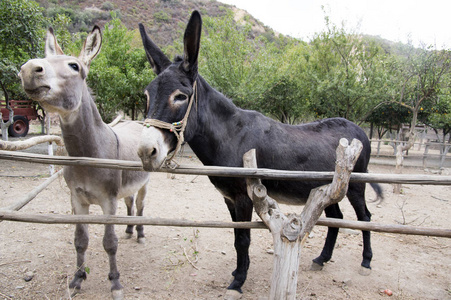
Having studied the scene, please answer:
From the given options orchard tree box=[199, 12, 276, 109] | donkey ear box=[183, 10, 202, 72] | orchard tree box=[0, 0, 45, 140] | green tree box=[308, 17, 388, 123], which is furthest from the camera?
green tree box=[308, 17, 388, 123]

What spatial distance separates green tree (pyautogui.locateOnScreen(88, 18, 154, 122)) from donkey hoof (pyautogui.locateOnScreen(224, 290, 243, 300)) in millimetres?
9021

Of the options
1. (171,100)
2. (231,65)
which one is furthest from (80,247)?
(231,65)

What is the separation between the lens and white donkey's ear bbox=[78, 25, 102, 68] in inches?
102

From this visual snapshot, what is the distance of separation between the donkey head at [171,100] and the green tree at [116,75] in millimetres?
8573

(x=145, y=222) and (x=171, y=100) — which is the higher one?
(x=171, y=100)

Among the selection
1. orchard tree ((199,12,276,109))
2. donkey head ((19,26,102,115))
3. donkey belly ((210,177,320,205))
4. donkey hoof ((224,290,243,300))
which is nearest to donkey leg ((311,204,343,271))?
donkey belly ((210,177,320,205))

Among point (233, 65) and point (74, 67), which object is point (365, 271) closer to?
point (74, 67)

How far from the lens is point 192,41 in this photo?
6.93ft

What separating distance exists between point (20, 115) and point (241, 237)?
1531cm

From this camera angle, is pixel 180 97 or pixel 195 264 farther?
pixel 195 264

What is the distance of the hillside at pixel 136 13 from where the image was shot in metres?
40.9

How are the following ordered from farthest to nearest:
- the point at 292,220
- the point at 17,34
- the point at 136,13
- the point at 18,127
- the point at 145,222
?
the point at 136,13 < the point at 18,127 < the point at 17,34 < the point at 145,222 < the point at 292,220

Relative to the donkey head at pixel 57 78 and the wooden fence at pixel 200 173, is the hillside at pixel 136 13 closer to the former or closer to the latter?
the donkey head at pixel 57 78

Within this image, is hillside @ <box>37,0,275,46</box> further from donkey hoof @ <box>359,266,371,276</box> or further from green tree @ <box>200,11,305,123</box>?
donkey hoof @ <box>359,266,371,276</box>
